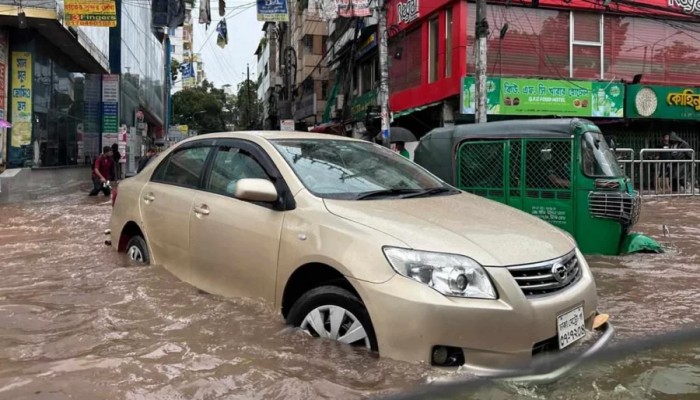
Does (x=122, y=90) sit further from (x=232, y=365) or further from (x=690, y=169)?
(x=232, y=365)

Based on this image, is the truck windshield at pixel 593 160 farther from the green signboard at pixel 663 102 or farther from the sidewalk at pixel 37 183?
the sidewalk at pixel 37 183

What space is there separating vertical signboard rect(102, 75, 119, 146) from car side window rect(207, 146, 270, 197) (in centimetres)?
2152

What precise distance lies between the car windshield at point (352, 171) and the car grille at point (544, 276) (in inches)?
42.0

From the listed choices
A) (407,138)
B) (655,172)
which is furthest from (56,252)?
(655,172)

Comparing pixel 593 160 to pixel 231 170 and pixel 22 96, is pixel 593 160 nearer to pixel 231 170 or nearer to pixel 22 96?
pixel 231 170

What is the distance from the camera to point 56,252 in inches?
284

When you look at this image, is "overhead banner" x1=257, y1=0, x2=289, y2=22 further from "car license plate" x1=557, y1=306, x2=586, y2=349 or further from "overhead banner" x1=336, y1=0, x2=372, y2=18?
"car license plate" x1=557, y1=306, x2=586, y2=349

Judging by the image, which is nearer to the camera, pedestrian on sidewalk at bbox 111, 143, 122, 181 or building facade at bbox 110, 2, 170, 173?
pedestrian on sidewalk at bbox 111, 143, 122, 181

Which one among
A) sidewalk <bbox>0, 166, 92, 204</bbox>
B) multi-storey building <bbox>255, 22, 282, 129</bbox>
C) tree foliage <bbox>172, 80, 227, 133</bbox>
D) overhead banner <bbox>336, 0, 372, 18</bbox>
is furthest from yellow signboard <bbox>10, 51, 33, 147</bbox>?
tree foliage <bbox>172, 80, 227, 133</bbox>

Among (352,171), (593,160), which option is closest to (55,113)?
(593,160)

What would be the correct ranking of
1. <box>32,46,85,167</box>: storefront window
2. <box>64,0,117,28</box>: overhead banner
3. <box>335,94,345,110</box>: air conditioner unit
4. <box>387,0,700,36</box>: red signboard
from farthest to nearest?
1. <box>335,94,345,110</box>: air conditioner unit
2. <box>32,46,85,167</box>: storefront window
3. <box>387,0,700,36</box>: red signboard
4. <box>64,0,117,28</box>: overhead banner

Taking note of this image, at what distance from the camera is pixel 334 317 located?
312cm

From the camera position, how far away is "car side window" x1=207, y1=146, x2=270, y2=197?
408 centimetres

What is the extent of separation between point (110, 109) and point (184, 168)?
70.1ft
